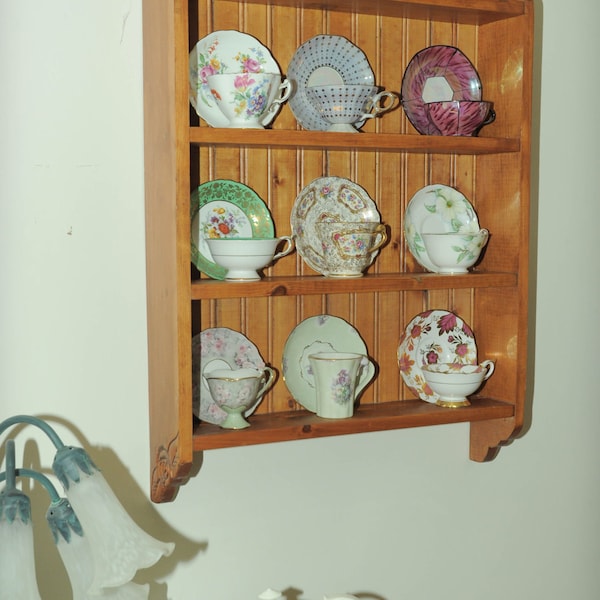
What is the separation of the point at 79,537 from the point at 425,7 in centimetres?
100

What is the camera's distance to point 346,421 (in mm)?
1491

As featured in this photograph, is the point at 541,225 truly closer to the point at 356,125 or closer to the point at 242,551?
the point at 356,125

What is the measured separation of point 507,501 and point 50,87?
118cm

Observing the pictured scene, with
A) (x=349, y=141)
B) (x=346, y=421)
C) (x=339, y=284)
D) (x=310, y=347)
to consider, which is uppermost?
(x=349, y=141)

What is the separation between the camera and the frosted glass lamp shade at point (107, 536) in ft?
3.69

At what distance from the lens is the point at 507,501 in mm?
1856

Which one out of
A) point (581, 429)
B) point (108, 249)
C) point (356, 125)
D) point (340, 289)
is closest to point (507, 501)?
point (581, 429)

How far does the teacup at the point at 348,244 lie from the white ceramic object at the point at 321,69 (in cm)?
19

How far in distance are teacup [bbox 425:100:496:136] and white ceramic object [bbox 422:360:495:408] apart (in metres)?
0.41

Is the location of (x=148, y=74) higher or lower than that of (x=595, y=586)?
higher

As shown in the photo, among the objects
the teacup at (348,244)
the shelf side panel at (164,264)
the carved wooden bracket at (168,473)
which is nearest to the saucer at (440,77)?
the teacup at (348,244)

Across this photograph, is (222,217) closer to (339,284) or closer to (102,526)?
(339,284)

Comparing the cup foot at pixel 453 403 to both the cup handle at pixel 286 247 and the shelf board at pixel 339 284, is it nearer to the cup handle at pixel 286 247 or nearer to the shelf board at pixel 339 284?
the shelf board at pixel 339 284

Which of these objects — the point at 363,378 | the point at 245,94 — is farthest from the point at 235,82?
the point at 363,378
